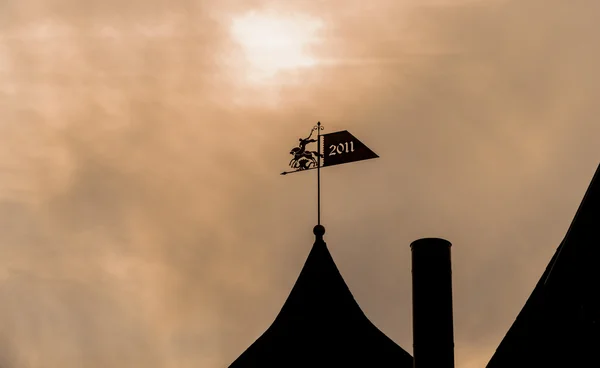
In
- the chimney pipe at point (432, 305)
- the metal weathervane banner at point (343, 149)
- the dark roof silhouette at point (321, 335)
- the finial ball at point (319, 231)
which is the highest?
the metal weathervane banner at point (343, 149)

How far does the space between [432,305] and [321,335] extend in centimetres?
456

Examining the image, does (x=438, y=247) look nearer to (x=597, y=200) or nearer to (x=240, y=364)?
(x=597, y=200)

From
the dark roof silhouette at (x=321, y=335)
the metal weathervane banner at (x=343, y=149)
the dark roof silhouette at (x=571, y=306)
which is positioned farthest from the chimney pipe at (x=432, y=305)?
the metal weathervane banner at (x=343, y=149)

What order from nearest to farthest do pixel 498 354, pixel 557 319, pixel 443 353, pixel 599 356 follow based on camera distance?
pixel 599 356 < pixel 557 319 < pixel 498 354 < pixel 443 353

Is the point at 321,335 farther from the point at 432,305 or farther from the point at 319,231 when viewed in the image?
the point at 432,305

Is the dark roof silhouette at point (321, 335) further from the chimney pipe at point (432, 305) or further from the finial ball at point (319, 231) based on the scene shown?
the chimney pipe at point (432, 305)

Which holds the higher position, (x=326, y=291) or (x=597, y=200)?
(x=326, y=291)

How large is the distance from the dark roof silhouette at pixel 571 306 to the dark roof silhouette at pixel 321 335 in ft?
20.5

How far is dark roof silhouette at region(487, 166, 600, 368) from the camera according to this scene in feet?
43.5

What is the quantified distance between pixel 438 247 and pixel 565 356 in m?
3.47

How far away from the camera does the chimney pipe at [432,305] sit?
1625 centimetres

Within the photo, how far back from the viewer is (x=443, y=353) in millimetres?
16203

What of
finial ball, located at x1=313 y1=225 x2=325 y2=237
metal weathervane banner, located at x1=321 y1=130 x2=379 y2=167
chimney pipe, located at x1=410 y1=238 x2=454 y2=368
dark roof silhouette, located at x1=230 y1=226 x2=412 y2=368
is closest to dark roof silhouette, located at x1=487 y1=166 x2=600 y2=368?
chimney pipe, located at x1=410 y1=238 x2=454 y2=368

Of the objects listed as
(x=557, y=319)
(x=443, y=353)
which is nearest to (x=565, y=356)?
(x=557, y=319)
